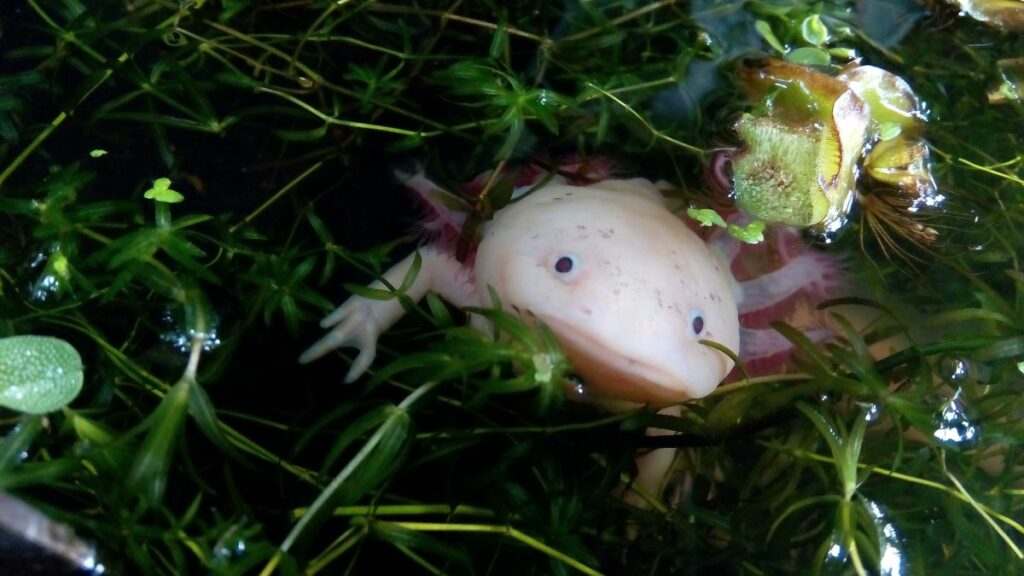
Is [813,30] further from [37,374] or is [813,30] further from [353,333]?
[37,374]

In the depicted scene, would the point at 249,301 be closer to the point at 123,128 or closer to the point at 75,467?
the point at 75,467

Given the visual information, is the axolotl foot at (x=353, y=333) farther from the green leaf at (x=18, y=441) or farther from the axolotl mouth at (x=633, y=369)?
the green leaf at (x=18, y=441)

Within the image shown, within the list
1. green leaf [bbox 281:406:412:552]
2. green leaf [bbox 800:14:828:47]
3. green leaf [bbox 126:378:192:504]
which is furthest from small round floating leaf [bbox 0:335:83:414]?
green leaf [bbox 800:14:828:47]

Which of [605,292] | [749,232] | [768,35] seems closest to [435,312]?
[605,292]

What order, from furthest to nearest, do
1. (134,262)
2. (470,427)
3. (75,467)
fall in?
(470,427) < (134,262) < (75,467)

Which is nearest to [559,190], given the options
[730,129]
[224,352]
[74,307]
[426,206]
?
[426,206]

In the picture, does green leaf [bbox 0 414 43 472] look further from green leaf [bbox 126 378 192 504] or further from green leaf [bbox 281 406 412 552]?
green leaf [bbox 281 406 412 552]

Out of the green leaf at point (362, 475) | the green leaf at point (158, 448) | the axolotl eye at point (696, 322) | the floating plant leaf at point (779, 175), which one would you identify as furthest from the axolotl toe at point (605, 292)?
the green leaf at point (158, 448)
